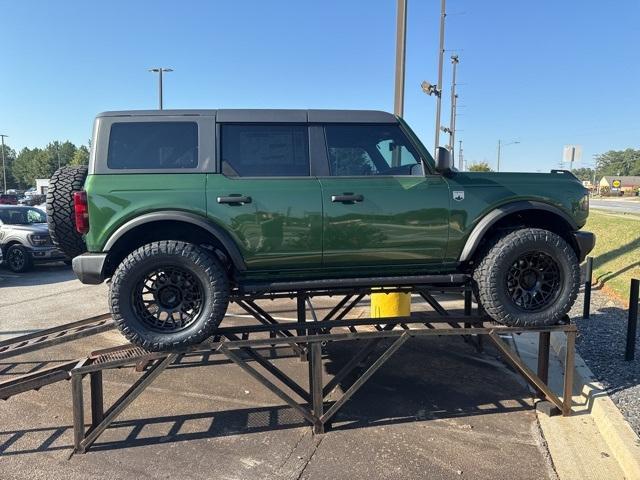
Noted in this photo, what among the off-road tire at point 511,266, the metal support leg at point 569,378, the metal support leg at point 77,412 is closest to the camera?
the metal support leg at point 77,412

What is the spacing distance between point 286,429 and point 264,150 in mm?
2380

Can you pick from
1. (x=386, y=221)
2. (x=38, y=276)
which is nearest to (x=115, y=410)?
(x=386, y=221)

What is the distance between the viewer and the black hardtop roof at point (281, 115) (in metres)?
3.87

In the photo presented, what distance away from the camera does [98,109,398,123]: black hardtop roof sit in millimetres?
3871

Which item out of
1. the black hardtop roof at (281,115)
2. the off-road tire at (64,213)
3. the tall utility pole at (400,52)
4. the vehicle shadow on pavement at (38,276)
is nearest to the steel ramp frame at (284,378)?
the off-road tire at (64,213)

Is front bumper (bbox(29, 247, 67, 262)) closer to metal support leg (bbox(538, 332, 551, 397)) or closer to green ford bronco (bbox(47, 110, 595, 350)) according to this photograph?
green ford bronco (bbox(47, 110, 595, 350))

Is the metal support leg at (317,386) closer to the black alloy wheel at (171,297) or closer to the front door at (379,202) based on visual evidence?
the front door at (379,202)

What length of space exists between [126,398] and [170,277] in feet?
3.61

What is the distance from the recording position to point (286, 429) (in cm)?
420

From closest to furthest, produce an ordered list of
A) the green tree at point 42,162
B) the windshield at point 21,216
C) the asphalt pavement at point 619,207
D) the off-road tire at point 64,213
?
the off-road tire at point 64,213
the windshield at point 21,216
the asphalt pavement at point 619,207
the green tree at point 42,162

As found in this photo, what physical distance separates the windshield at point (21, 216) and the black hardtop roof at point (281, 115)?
11.5 meters

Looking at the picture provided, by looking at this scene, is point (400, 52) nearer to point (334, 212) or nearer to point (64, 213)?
point (334, 212)

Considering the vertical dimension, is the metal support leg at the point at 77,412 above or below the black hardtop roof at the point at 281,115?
below

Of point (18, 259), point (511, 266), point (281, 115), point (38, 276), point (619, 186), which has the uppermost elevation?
point (619, 186)
